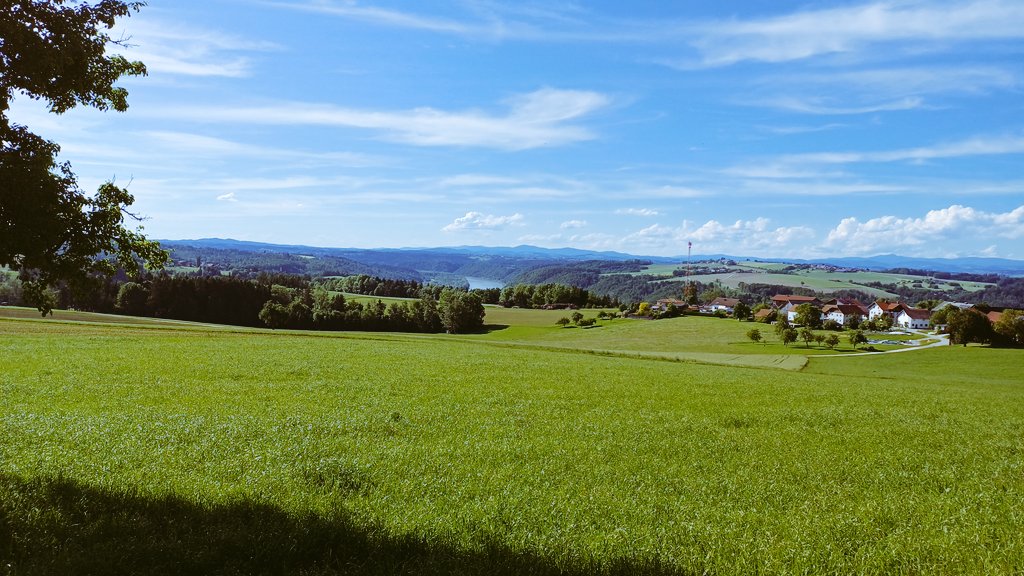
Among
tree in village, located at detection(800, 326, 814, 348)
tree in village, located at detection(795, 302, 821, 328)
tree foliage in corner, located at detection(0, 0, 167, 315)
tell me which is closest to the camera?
tree foliage in corner, located at detection(0, 0, 167, 315)

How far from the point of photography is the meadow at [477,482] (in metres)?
7.39

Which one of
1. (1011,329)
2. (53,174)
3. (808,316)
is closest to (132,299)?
(53,174)

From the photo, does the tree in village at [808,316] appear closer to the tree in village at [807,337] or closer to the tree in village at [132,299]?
the tree in village at [807,337]

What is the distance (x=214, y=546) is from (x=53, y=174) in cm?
819

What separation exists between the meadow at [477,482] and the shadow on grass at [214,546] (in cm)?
3

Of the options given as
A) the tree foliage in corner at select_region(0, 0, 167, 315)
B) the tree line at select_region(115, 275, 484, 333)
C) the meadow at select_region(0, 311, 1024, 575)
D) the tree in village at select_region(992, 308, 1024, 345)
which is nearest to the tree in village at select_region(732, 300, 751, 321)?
the tree in village at select_region(992, 308, 1024, 345)

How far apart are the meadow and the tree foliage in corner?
374cm

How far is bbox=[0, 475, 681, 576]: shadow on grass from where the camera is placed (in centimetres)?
671

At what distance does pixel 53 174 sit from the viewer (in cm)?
1063

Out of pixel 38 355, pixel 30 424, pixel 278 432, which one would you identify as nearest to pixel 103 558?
pixel 278 432

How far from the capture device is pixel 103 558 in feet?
21.9

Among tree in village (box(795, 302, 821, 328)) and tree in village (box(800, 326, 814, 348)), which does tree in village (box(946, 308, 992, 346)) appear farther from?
tree in village (box(795, 302, 821, 328))

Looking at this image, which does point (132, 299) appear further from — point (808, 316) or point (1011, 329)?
point (1011, 329)

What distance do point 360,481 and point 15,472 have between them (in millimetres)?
5767
